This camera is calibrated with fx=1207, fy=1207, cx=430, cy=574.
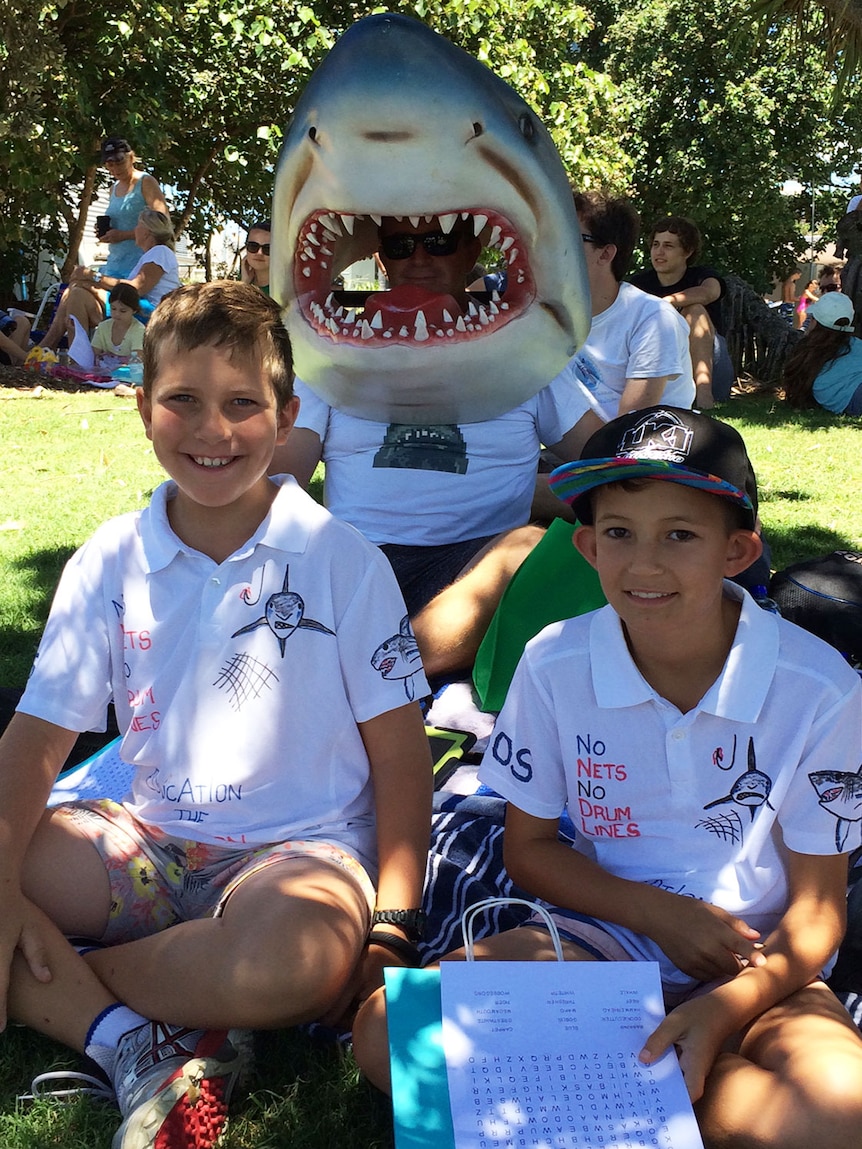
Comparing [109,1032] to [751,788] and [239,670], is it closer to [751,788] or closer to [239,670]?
[239,670]

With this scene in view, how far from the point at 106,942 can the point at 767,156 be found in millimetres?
17136

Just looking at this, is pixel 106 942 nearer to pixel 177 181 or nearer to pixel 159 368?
pixel 159 368

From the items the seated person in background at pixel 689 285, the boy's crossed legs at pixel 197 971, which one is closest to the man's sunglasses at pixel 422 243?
the boy's crossed legs at pixel 197 971

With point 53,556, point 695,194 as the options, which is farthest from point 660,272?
point 695,194

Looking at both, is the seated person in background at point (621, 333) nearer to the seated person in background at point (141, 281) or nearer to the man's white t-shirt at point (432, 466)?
the man's white t-shirt at point (432, 466)

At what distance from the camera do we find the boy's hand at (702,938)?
1.69 metres

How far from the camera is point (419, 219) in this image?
3061 millimetres

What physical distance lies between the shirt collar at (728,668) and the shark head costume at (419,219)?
135 cm

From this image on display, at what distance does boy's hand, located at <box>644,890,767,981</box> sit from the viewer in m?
1.69

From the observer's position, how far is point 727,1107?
Answer: 1.55 metres

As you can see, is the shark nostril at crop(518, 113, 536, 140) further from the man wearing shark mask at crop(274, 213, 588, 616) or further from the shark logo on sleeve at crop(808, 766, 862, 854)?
the shark logo on sleeve at crop(808, 766, 862, 854)

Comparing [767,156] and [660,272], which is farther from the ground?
[767,156]

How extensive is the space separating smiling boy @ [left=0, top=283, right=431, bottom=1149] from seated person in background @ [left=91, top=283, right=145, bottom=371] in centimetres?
828

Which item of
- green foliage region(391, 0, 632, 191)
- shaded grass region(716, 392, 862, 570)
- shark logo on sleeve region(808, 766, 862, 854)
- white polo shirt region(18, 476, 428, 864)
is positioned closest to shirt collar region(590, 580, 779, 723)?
shark logo on sleeve region(808, 766, 862, 854)
